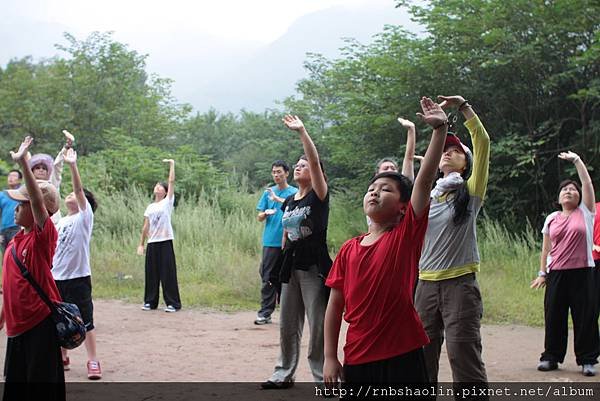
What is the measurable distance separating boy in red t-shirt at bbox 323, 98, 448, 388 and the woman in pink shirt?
3.85 meters

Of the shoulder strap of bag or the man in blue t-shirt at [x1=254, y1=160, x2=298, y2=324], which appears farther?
the man in blue t-shirt at [x1=254, y1=160, x2=298, y2=324]

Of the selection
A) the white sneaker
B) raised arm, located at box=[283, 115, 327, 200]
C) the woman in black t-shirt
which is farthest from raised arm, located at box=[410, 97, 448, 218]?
the white sneaker

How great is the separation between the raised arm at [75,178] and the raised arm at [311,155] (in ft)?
6.11

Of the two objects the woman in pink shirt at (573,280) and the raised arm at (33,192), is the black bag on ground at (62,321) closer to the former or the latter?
the raised arm at (33,192)

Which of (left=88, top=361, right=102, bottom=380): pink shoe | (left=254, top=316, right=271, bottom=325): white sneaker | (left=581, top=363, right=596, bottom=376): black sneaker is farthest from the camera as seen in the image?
(left=254, top=316, right=271, bottom=325): white sneaker

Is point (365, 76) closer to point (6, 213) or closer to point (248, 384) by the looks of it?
point (6, 213)

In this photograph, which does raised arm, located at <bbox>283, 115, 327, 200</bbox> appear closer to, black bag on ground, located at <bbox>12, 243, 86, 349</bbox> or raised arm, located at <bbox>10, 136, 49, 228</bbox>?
raised arm, located at <bbox>10, 136, 49, 228</bbox>

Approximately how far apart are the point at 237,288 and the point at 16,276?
7589 mm

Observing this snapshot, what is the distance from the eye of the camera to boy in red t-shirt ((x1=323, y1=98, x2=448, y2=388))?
3639 mm

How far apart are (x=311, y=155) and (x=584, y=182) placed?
295cm

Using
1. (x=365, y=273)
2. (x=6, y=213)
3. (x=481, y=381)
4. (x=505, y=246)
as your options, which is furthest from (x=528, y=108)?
(x=365, y=273)

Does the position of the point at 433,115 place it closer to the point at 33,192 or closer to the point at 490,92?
the point at 33,192

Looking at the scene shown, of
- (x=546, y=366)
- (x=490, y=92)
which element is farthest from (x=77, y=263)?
(x=490, y=92)

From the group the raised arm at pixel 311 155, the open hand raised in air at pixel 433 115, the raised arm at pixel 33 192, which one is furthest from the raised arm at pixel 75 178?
the open hand raised in air at pixel 433 115
